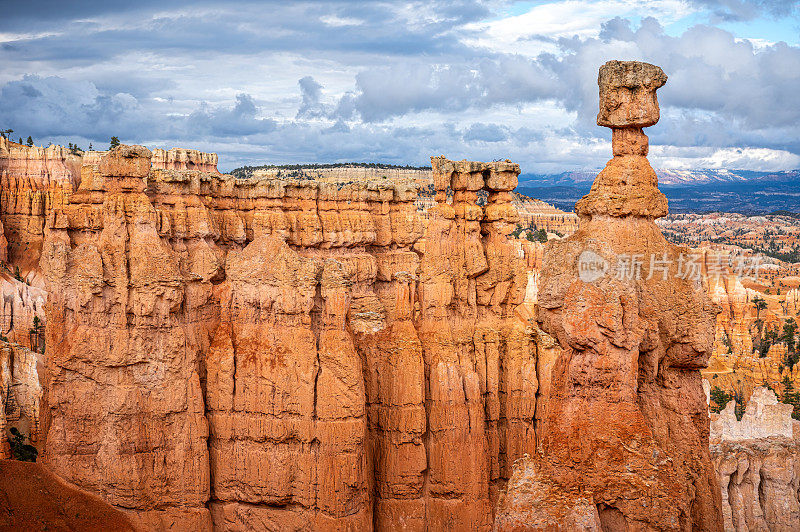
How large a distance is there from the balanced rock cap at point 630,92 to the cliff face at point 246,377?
1281 centimetres

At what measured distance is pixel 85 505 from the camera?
23.7m

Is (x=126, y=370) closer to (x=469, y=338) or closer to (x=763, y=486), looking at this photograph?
(x=469, y=338)

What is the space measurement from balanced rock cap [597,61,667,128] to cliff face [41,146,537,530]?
42.0ft

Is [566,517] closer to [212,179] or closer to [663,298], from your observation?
[663,298]

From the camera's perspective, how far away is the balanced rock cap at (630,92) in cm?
1285

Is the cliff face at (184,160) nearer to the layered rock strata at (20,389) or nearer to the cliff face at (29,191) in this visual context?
the cliff face at (29,191)

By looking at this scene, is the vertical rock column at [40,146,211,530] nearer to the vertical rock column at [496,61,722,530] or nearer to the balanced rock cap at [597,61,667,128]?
the vertical rock column at [496,61,722,530]

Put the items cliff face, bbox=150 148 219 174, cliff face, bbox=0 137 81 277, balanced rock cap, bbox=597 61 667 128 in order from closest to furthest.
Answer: balanced rock cap, bbox=597 61 667 128, cliff face, bbox=150 148 219 174, cliff face, bbox=0 137 81 277

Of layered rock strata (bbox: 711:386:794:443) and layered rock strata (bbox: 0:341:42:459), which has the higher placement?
layered rock strata (bbox: 0:341:42:459)

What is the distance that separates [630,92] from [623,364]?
4.16 meters

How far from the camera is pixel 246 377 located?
24.4 meters

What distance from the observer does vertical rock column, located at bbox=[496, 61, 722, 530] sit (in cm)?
1161

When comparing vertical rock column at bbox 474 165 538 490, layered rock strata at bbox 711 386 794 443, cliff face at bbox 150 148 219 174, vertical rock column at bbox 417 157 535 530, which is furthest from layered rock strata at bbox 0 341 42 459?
A: layered rock strata at bbox 711 386 794 443

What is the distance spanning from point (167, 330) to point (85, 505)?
528 cm
